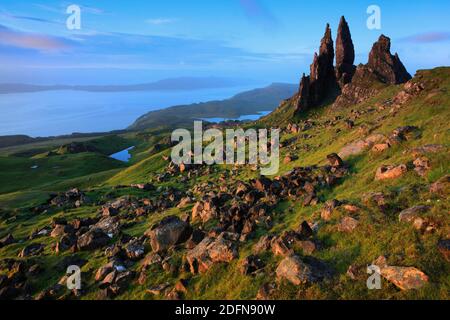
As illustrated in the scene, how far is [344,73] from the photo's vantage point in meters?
113

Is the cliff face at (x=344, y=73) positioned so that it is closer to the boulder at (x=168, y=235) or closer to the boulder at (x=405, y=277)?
the boulder at (x=168, y=235)

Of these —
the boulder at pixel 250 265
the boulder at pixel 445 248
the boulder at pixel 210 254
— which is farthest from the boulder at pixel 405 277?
the boulder at pixel 210 254

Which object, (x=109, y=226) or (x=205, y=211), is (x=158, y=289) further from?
(x=109, y=226)

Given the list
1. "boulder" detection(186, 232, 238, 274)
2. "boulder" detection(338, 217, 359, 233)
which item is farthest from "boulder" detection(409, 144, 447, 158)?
"boulder" detection(186, 232, 238, 274)

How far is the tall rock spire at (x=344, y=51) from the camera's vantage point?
380 ft

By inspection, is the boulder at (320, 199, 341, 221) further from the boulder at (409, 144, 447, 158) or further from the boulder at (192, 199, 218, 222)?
the boulder at (192, 199, 218, 222)

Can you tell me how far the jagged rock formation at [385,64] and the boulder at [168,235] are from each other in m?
94.5

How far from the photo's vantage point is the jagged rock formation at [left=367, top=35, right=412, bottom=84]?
337 ft

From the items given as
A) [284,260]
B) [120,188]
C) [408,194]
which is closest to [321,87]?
[120,188]

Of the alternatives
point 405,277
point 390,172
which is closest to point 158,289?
point 405,277

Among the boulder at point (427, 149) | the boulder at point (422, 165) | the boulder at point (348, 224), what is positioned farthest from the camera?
the boulder at point (427, 149)

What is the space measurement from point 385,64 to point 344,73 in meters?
13.0
